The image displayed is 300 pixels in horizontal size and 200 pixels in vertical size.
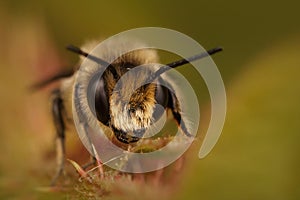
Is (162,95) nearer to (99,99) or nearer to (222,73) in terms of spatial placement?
(99,99)

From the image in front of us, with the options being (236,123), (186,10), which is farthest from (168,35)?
(236,123)

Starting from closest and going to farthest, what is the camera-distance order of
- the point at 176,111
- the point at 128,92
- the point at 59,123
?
the point at 128,92, the point at 176,111, the point at 59,123

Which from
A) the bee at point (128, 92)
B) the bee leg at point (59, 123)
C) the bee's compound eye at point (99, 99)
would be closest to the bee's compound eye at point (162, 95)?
the bee at point (128, 92)

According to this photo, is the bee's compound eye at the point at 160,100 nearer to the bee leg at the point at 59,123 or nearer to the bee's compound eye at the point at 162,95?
the bee's compound eye at the point at 162,95

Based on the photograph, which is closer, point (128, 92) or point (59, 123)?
point (128, 92)

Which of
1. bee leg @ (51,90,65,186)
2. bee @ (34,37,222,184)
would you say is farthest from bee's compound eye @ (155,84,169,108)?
bee leg @ (51,90,65,186)

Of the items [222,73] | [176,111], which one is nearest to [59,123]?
[176,111]

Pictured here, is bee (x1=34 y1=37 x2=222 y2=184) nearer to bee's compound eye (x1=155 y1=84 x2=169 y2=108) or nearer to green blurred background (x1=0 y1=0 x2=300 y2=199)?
bee's compound eye (x1=155 y1=84 x2=169 y2=108)
